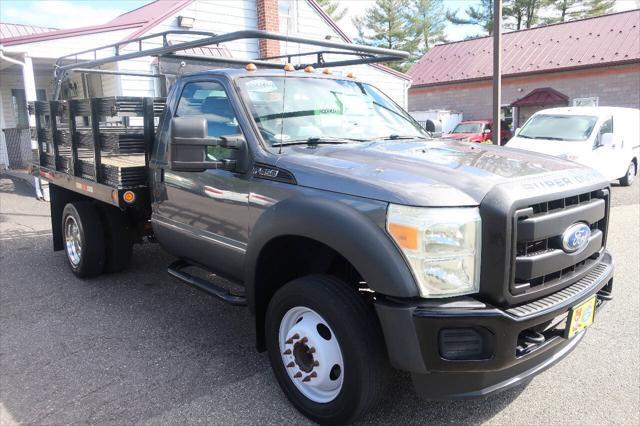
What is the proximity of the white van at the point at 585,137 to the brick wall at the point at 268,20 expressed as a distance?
6.82 meters

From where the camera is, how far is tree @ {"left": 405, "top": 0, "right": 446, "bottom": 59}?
44.4 meters

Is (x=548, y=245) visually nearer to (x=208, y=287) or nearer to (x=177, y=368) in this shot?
(x=208, y=287)

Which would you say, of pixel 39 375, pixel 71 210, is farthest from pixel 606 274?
pixel 71 210

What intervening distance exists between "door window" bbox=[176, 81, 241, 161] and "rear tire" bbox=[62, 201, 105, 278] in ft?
6.21

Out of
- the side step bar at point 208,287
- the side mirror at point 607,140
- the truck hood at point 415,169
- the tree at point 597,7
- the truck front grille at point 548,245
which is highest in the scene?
the tree at point 597,7

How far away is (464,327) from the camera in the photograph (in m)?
2.41

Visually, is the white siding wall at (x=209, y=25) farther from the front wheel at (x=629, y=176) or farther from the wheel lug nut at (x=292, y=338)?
the wheel lug nut at (x=292, y=338)

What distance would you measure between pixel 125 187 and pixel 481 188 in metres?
3.21

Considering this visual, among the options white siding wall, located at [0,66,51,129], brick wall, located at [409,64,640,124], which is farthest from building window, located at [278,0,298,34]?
brick wall, located at [409,64,640,124]

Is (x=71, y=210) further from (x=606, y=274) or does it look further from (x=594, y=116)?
(x=594, y=116)

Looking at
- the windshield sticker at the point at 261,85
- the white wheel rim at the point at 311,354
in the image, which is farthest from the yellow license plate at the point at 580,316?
the windshield sticker at the point at 261,85

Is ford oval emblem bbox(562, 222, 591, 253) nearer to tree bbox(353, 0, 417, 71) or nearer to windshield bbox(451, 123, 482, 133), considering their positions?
windshield bbox(451, 123, 482, 133)

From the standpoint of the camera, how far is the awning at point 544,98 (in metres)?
24.6

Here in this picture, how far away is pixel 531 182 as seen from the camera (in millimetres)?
2656
